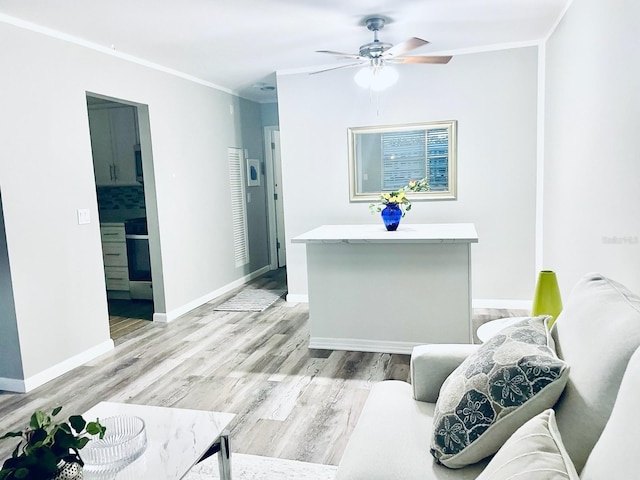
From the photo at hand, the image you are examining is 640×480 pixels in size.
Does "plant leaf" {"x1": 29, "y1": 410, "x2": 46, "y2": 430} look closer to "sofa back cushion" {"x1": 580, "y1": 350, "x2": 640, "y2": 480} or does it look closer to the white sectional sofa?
the white sectional sofa

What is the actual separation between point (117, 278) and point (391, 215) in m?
3.34

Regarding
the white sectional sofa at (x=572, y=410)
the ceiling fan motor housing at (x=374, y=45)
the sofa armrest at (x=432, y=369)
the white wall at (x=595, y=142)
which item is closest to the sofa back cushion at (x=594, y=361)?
the white sectional sofa at (x=572, y=410)

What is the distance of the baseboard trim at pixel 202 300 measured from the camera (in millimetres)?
4645

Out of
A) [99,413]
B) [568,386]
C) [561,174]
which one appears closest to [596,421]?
[568,386]

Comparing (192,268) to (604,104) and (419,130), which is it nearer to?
(419,130)

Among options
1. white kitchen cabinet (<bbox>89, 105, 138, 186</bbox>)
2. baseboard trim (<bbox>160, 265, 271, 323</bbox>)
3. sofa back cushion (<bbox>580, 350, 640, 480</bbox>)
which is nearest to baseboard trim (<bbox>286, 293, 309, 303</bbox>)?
baseboard trim (<bbox>160, 265, 271, 323</bbox>)

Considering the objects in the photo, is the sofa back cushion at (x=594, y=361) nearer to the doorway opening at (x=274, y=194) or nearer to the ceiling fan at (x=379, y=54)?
the ceiling fan at (x=379, y=54)

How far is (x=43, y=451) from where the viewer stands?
120 centimetres

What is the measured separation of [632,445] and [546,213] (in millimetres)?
3668

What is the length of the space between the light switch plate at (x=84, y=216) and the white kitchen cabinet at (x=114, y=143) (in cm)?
172

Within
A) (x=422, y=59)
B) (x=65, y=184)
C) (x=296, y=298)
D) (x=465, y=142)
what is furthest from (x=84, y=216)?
(x=465, y=142)

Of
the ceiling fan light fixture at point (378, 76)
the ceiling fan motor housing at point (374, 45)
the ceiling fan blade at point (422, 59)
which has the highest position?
the ceiling fan motor housing at point (374, 45)

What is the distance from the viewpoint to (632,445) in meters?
0.81

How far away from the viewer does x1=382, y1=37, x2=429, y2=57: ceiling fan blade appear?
10.2 ft
